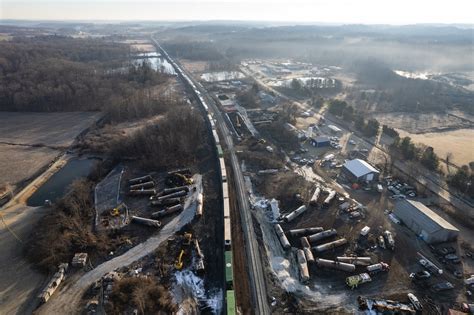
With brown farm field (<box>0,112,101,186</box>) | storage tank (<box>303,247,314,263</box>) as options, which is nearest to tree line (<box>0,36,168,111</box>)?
brown farm field (<box>0,112,101,186</box>)

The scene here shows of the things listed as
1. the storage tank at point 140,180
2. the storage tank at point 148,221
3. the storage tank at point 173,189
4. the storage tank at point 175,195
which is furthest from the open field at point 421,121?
the storage tank at point 148,221

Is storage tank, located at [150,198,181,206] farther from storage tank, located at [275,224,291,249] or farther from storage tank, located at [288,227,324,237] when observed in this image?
storage tank, located at [288,227,324,237]

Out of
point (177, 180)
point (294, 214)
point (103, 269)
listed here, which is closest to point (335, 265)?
point (294, 214)

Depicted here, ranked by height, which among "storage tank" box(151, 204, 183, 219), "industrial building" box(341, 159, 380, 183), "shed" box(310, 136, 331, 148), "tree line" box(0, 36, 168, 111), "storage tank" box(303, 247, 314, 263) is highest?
"tree line" box(0, 36, 168, 111)

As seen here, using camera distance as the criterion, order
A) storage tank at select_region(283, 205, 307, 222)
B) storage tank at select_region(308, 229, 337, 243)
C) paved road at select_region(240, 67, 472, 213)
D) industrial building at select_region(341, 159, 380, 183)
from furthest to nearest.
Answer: industrial building at select_region(341, 159, 380, 183) → paved road at select_region(240, 67, 472, 213) → storage tank at select_region(283, 205, 307, 222) → storage tank at select_region(308, 229, 337, 243)

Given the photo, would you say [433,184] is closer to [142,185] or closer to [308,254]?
[308,254]

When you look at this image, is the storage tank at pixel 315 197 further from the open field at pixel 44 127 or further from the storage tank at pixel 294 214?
the open field at pixel 44 127
